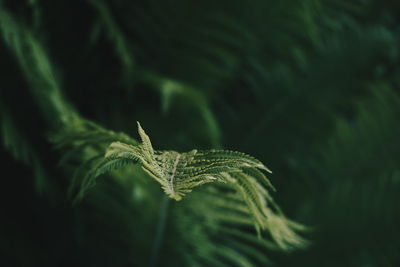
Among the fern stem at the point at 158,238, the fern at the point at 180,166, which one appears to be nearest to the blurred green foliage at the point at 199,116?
the fern stem at the point at 158,238

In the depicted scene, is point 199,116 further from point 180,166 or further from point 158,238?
point 180,166

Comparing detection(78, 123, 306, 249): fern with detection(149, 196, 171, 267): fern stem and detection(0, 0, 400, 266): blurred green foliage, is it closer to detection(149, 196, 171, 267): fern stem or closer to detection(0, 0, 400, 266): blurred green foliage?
detection(0, 0, 400, 266): blurred green foliage

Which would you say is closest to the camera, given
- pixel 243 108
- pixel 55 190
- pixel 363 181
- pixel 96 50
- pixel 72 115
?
pixel 72 115

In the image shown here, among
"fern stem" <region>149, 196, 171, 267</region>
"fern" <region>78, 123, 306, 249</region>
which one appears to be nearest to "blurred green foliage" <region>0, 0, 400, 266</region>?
"fern stem" <region>149, 196, 171, 267</region>

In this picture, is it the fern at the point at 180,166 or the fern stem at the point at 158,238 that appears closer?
the fern at the point at 180,166

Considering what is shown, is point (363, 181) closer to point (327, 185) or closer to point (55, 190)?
point (327, 185)

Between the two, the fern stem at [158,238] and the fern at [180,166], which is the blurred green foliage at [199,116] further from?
the fern at [180,166]

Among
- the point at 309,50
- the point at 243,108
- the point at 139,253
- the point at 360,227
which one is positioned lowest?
the point at 139,253

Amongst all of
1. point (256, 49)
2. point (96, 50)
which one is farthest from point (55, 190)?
point (256, 49)
